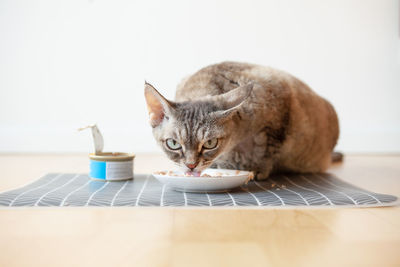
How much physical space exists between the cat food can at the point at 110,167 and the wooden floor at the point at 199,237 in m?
0.62

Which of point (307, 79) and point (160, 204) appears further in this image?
point (307, 79)

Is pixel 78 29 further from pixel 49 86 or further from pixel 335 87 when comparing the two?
pixel 335 87

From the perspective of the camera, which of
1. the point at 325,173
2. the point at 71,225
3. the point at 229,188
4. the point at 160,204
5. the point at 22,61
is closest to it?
the point at 71,225

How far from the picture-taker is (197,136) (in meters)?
1.76

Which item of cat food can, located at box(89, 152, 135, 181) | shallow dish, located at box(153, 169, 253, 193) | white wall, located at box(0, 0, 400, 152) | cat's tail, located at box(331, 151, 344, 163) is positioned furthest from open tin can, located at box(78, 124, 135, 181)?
cat's tail, located at box(331, 151, 344, 163)

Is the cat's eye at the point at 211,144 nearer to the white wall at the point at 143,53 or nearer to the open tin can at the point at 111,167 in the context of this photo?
the open tin can at the point at 111,167

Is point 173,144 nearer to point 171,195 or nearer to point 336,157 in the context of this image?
point 171,195

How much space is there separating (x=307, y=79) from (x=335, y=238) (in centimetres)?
287

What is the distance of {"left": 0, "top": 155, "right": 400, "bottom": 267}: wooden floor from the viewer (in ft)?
3.42

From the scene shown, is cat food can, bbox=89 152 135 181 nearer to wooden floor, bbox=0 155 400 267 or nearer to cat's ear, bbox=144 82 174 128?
cat's ear, bbox=144 82 174 128

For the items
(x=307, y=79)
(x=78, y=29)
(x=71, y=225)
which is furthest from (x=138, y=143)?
(x=71, y=225)

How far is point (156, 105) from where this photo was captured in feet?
6.11

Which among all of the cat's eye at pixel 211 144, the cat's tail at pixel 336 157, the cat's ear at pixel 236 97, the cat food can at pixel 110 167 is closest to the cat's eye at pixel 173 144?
the cat's eye at pixel 211 144

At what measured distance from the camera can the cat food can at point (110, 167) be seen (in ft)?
7.14
